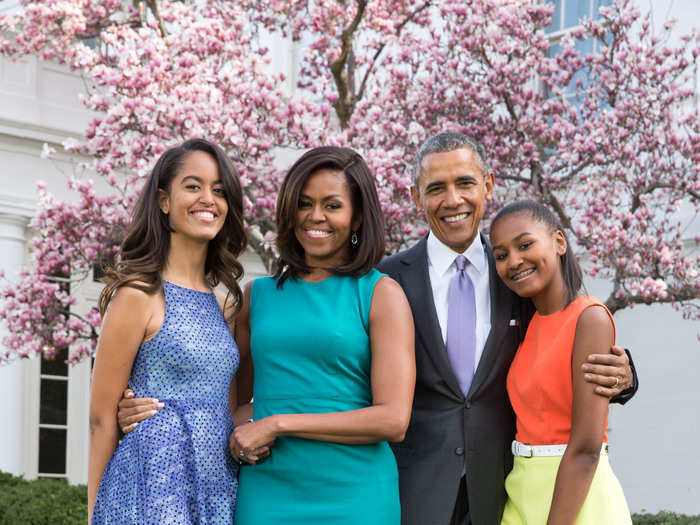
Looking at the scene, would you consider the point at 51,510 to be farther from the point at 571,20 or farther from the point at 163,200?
the point at 571,20

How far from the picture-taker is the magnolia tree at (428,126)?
7305 mm

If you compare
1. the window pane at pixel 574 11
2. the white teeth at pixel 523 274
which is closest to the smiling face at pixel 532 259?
the white teeth at pixel 523 274

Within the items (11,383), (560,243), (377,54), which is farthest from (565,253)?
(11,383)

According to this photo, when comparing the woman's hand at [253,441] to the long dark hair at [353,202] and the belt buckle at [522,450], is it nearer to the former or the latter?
the long dark hair at [353,202]

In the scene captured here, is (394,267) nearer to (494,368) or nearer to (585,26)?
(494,368)

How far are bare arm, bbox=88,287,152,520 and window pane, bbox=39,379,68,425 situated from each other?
759 centimetres

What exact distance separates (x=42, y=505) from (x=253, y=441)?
4.77 meters

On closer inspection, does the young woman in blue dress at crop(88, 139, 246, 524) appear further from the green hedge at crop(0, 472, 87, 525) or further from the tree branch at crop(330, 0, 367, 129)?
the tree branch at crop(330, 0, 367, 129)

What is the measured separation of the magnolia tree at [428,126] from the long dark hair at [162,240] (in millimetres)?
3470

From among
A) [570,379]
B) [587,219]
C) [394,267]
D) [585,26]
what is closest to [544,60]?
[585,26]

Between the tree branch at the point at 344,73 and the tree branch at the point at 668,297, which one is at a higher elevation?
the tree branch at the point at 344,73

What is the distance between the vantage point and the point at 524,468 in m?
3.26

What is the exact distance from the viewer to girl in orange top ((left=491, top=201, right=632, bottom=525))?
3.04 metres

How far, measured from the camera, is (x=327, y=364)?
3234mm
